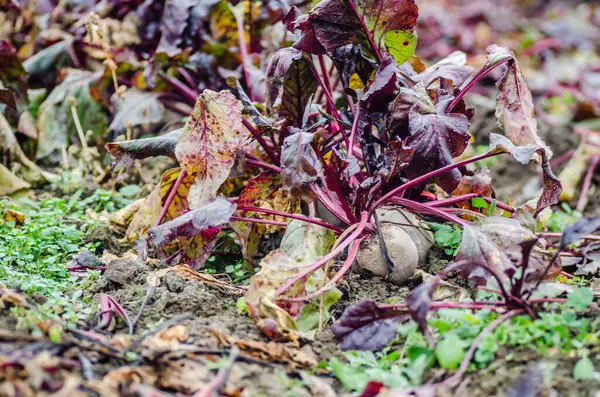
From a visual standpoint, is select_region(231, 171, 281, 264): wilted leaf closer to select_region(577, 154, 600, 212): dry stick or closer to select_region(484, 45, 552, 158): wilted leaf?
select_region(484, 45, 552, 158): wilted leaf

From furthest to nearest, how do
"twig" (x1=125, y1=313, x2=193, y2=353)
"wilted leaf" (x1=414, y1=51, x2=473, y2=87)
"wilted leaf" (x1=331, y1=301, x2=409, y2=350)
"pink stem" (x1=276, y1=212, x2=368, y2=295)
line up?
"wilted leaf" (x1=414, y1=51, x2=473, y2=87) → "pink stem" (x1=276, y1=212, x2=368, y2=295) → "wilted leaf" (x1=331, y1=301, x2=409, y2=350) → "twig" (x1=125, y1=313, x2=193, y2=353)

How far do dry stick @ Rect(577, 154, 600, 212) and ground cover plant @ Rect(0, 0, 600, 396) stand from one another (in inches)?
2.7

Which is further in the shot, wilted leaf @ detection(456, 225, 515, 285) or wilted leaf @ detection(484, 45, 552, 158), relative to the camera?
wilted leaf @ detection(484, 45, 552, 158)

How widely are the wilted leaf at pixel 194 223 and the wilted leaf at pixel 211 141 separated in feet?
0.36

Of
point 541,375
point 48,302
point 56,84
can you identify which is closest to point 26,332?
point 48,302

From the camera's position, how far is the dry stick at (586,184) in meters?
3.42

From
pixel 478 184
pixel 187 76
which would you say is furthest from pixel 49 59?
pixel 478 184

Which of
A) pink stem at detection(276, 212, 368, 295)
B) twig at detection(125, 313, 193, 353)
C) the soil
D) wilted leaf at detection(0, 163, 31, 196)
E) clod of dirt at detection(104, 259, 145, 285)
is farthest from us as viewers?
wilted leaf at detection(0, 163, 31, 196)

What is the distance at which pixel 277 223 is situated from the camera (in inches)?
88.4

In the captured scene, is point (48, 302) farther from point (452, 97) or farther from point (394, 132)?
point (452, 97)

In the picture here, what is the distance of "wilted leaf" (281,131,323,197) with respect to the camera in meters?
1.91

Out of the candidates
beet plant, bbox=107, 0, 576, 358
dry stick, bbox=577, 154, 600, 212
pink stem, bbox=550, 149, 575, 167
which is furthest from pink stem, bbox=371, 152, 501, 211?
pink stem, bbox=550, 149, 575, 167

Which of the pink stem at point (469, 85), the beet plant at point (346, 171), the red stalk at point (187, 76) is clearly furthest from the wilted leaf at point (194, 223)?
the red stalk at point (187, 76)

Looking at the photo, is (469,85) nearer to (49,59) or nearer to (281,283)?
(281,283)
